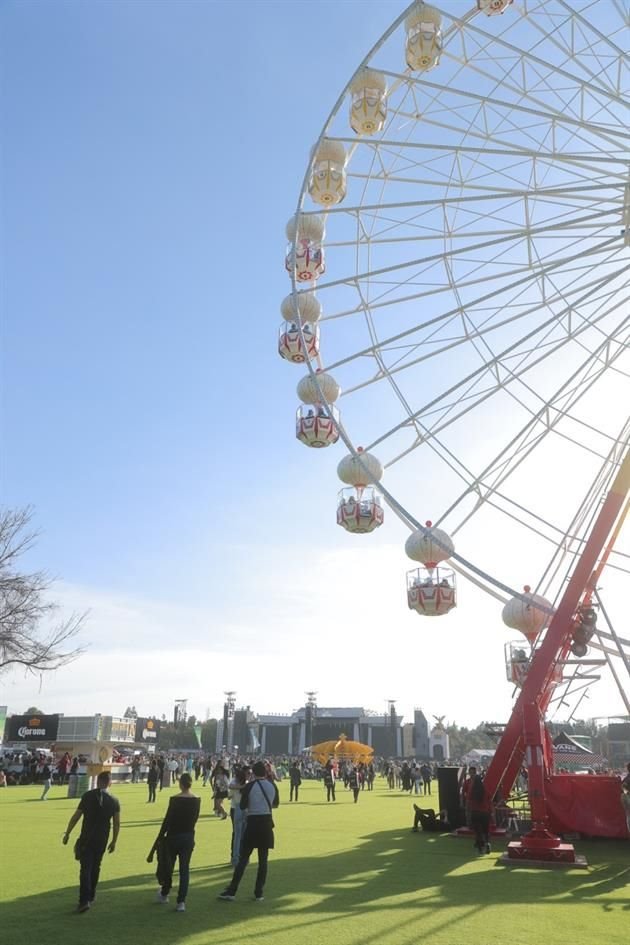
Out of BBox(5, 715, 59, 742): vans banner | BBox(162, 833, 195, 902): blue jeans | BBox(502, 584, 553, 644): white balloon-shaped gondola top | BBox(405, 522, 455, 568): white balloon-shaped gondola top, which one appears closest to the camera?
BBox(162, 833, 195, 902): blue jeans

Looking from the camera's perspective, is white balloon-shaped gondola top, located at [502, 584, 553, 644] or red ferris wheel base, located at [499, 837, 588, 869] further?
white balloon-shaped gondola top, located at [502, 584, 553, 644]

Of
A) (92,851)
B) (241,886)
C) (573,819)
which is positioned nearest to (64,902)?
(92,851)

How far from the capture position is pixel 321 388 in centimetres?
1678

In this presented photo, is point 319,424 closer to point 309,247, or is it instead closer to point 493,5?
point 309,247

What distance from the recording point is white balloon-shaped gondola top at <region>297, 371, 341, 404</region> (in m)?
16.9

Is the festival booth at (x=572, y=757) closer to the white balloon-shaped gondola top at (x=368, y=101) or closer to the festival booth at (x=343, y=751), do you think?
the festival booth at (x=343, y=751)

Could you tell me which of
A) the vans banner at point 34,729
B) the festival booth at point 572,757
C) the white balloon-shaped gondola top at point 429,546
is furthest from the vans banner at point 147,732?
the white balloon-shaped gondola top at point 429,546

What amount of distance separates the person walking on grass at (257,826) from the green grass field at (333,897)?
262 millimetres

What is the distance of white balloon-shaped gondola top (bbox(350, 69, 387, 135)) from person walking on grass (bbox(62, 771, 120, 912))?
45.0 feet

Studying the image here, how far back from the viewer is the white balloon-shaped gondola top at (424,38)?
1523cm

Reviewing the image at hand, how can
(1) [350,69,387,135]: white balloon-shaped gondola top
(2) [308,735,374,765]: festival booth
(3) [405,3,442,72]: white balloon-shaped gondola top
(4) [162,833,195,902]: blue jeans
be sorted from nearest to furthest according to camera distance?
1. (4) [162,833,195,902]: blue jeans
2. (3) [405,3,442,72]: white balloon-shaped gondola top
3. (1) [350,69,387,135]: white balloon-shaped gondola top
4. (2) [308,735,374,765]: festival booth

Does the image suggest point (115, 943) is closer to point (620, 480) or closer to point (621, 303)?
point (620, 480)

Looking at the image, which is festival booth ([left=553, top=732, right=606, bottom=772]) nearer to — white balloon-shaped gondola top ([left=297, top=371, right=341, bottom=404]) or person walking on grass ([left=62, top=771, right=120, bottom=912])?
white balloon-shaped gondola top ([left=297, top=371, right=341, bottom=404])

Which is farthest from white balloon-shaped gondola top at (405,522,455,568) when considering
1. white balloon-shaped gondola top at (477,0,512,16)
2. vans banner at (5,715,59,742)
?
vans banner at (5,715,59,742)
